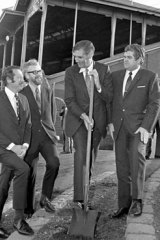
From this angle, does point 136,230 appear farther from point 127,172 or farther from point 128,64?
point 128,64

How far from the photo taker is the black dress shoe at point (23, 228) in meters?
4.00

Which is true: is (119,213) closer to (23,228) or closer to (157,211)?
(157,211)

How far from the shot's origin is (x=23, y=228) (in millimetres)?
4043

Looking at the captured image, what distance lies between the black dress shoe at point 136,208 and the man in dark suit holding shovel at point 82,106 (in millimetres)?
545

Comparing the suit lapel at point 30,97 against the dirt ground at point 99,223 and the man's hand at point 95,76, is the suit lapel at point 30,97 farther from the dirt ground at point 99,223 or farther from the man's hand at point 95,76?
the dirt ground at point 99,223

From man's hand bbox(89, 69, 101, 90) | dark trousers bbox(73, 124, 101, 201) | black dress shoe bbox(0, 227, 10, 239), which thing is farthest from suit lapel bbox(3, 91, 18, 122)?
black dress shoe bbox(0, 227, 10, 239)

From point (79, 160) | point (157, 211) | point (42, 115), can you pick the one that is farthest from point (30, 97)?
point (157, 211)

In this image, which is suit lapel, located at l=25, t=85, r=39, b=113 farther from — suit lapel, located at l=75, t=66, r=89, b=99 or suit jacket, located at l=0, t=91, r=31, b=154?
suit lapel, located at l=75, t=66, r=89, b=99

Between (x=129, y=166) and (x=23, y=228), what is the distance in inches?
53.5

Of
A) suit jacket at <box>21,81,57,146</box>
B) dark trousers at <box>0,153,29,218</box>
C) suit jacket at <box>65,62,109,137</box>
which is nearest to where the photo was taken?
dark trousers at <box>0,153,29,218</box>

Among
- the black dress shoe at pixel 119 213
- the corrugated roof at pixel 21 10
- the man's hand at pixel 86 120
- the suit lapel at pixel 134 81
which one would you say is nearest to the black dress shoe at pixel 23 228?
the black dress shoe at pixel 119 213

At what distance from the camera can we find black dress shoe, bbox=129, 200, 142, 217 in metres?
4.24

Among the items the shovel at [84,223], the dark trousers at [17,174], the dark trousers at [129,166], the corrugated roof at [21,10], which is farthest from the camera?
the corrugated roof at [21,10]

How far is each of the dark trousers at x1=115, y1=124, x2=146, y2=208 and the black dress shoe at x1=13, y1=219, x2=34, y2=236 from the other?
1.06 metres
